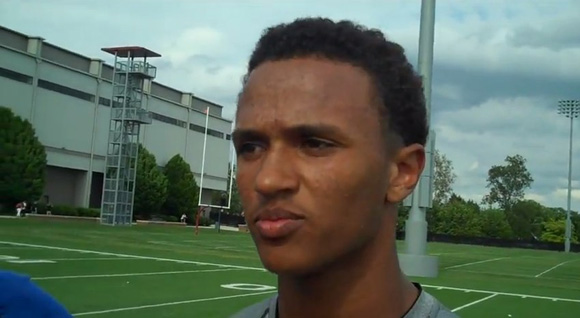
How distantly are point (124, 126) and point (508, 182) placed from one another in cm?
6800

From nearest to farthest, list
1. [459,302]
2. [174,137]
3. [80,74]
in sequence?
[459,302] < [80,74] < [174,137]

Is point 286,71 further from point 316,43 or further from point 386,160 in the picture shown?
point 386,160

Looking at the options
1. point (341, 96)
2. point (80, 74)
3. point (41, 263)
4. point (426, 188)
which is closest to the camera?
point (341, 96)

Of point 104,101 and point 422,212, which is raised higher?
point 104,101

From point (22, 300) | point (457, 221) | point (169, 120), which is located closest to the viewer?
point (22, 300)

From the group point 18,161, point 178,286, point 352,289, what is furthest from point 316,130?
point 18,161

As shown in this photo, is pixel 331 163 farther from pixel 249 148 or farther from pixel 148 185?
pixel 148 185

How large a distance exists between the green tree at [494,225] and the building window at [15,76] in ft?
175

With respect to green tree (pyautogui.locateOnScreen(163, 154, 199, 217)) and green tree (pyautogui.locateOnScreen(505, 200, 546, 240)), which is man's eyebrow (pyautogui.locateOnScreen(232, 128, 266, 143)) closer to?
green tree (pyautogui.locateOnScreen(163, 154, 199, 217))

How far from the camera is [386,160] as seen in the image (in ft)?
4.29

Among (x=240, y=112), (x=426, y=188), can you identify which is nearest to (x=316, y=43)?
(x=240, y=112)

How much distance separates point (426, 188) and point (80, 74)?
4038 cm

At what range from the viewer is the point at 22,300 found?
1.64 m

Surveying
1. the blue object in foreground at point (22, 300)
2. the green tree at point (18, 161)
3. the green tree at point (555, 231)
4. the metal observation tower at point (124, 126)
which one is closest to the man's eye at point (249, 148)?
the blue object in foreground at point (22, 300)
